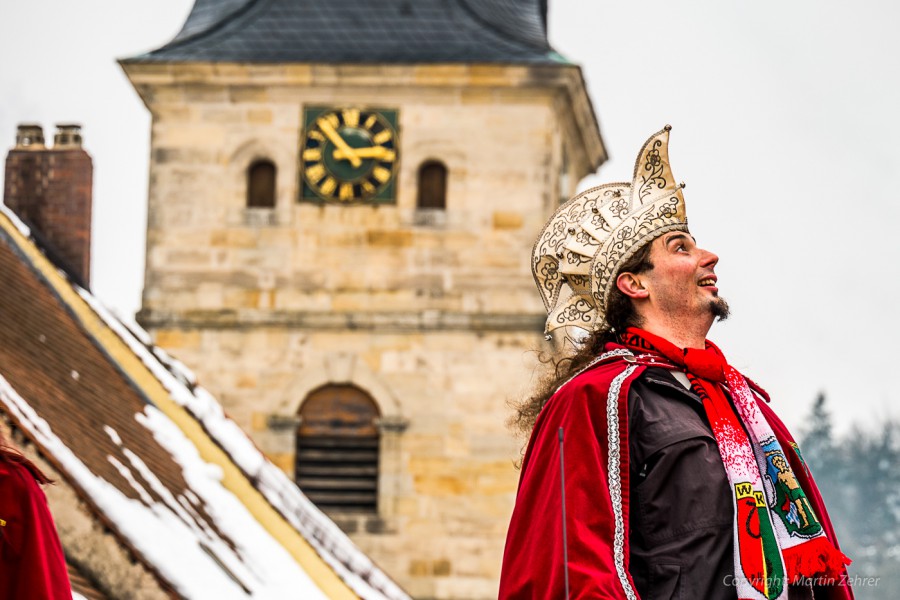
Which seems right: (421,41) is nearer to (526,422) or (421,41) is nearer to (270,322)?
(270,322)

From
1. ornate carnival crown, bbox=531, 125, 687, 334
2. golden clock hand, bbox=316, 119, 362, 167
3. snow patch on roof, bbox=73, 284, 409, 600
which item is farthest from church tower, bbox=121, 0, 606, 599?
ornate carnival crown, bbox=531, 125, 687, 334

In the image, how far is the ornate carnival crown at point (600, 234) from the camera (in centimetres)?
587

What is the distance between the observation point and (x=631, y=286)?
5.84m

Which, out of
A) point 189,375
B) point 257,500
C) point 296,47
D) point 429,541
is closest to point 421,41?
point 296,47

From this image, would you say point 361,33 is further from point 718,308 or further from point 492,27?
point 718,308

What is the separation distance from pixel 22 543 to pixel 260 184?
75.2ft

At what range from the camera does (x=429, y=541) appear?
1082 inches

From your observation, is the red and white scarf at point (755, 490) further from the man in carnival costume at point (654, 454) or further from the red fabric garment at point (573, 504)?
the red fabric garment at point (573, 504)

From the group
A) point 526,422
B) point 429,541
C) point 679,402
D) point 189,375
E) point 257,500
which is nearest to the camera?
point 679,402

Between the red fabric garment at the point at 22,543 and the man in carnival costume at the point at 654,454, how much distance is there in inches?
37.8

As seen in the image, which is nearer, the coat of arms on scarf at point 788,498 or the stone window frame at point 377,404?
the coat of arms on scarf at point 788,498

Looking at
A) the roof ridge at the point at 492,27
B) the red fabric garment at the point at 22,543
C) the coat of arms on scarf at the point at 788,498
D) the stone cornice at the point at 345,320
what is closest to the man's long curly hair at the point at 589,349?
the coat of arms on scarf at the point at 788,498

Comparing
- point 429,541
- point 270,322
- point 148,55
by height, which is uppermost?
point 148,55

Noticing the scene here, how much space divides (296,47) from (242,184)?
1.50 metres
